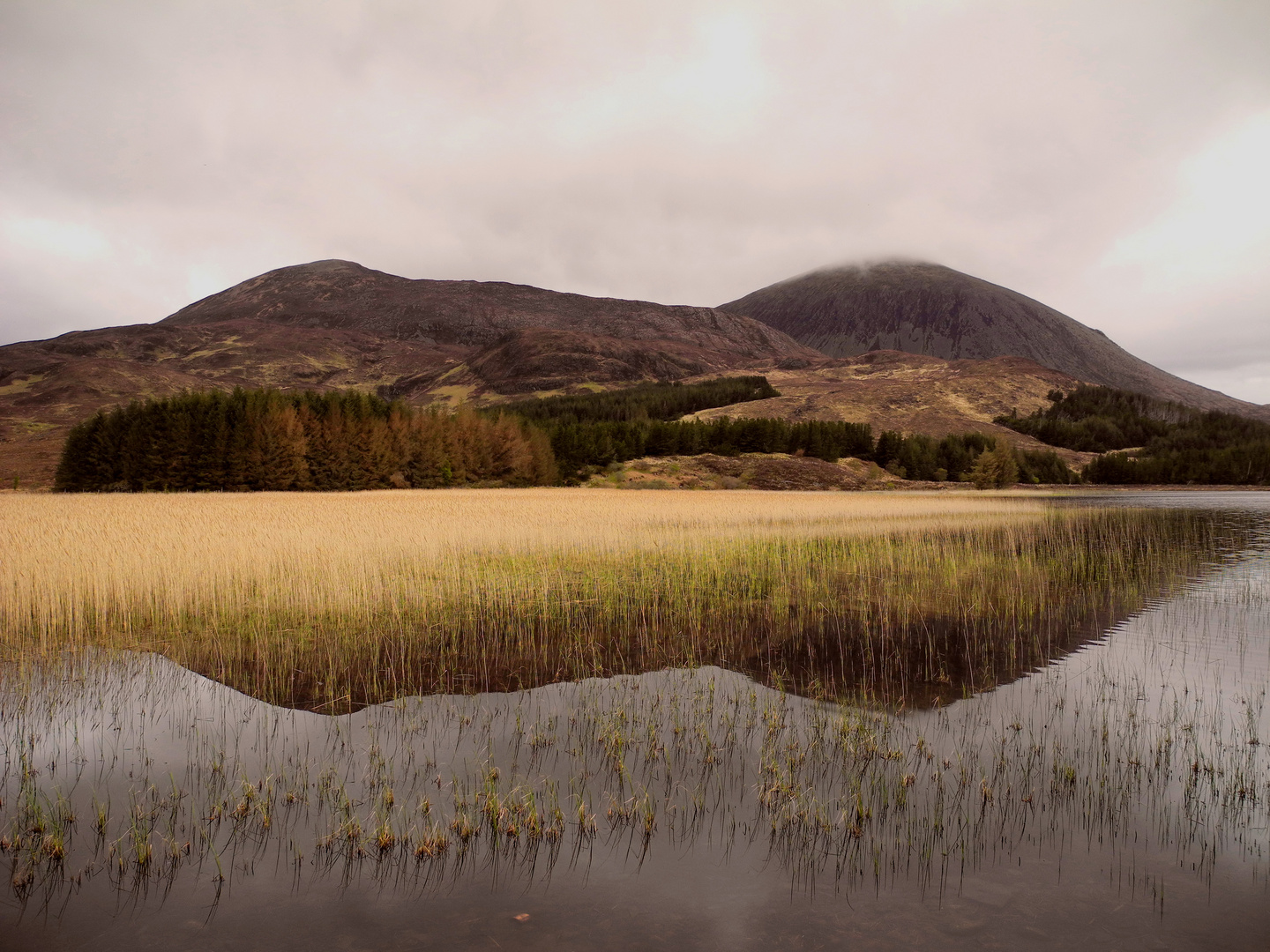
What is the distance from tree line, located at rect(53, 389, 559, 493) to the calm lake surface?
6495 centimetres

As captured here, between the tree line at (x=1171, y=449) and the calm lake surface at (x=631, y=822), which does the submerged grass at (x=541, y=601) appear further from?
the tree line at (x=1171, y=449)

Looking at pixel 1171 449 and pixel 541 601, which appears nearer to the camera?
pixel 541 601

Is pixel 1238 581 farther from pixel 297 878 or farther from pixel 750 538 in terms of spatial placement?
pixel 297 878

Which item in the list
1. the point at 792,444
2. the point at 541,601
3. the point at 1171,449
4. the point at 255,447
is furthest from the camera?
the point at 1171,449

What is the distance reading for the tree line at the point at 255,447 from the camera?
219ft

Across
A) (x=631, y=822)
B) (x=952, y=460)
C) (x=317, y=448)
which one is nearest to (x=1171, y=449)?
(x=952, y=460)

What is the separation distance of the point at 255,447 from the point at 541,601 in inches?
2462

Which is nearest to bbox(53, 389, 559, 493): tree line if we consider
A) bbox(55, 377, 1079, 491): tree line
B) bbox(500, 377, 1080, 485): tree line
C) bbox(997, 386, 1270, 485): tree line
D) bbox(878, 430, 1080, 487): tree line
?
bbox(55, 377, 1079, 491): tree line

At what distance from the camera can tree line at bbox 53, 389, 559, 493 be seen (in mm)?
66875

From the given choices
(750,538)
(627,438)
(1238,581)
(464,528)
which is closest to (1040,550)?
(1238,581)

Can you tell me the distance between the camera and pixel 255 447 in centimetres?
6725

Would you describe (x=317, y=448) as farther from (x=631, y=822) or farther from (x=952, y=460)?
(x=952, y=460)

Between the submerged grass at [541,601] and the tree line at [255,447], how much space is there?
4299cm

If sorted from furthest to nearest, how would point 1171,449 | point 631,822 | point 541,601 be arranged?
point 1171,449, point 541,601, point 631,822
